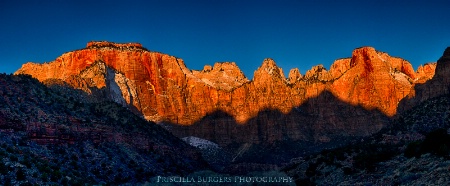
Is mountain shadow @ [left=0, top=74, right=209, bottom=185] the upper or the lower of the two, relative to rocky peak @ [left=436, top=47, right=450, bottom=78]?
lower

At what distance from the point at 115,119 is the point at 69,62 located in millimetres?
109793

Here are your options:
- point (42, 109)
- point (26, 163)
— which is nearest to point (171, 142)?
point (42, 109)

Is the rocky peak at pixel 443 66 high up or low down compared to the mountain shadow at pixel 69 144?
up

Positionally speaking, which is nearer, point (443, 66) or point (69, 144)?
point (69, 144)

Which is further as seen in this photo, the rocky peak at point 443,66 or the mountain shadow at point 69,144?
the rocky peak at point 443,66

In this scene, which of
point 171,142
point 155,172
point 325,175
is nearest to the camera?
point 325,175

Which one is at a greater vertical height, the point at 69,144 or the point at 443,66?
the point at 443,66

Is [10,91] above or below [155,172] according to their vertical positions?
above

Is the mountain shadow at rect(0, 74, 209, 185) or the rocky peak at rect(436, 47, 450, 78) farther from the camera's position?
the rocky peak at rect(436, 47, 450, 78)

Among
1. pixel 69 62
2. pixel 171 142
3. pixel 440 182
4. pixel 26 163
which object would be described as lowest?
pixel 440 182

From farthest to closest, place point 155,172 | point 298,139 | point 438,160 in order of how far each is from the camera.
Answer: point 298,139, point 155,172, point 438,160

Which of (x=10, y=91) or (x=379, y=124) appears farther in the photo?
(x=379, y=124)

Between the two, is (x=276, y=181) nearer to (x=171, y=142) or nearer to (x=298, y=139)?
(x=171, y=142)

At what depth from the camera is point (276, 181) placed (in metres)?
68.1
